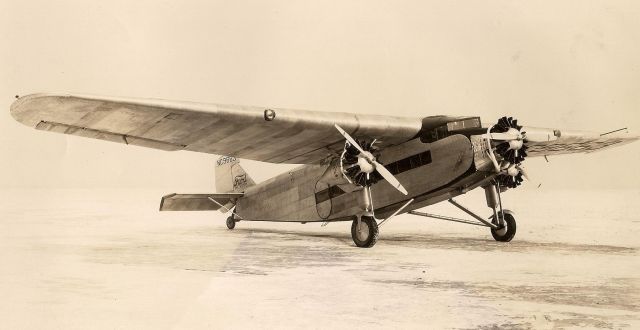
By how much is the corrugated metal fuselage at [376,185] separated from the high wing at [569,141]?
1.99 metres

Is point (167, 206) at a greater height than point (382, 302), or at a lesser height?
greater

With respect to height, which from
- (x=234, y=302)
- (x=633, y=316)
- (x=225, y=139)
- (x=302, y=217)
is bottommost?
(x=633, y=316)

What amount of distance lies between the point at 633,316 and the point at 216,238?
10.6 meters

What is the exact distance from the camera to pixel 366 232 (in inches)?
452

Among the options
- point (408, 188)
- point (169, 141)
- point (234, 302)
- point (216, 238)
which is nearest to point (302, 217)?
point (216, 238)

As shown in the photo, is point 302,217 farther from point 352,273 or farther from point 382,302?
point 382,302

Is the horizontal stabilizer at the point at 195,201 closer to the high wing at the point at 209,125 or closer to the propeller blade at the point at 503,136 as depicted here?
the high wing at the point at 209,125

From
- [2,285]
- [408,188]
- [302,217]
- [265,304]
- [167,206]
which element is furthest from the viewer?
[167,206]

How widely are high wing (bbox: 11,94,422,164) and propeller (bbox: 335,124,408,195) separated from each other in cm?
26

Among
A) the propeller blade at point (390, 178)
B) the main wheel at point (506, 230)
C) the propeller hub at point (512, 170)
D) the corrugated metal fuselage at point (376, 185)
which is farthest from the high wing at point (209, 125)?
the main wheel at point (506, 230)

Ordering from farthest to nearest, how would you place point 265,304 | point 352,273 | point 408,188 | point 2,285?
point 408,188
point 352,273
point 2,285
point 265,304

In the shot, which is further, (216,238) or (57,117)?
(216,238)

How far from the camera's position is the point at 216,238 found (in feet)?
46.4

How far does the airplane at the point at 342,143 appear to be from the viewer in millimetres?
8930
